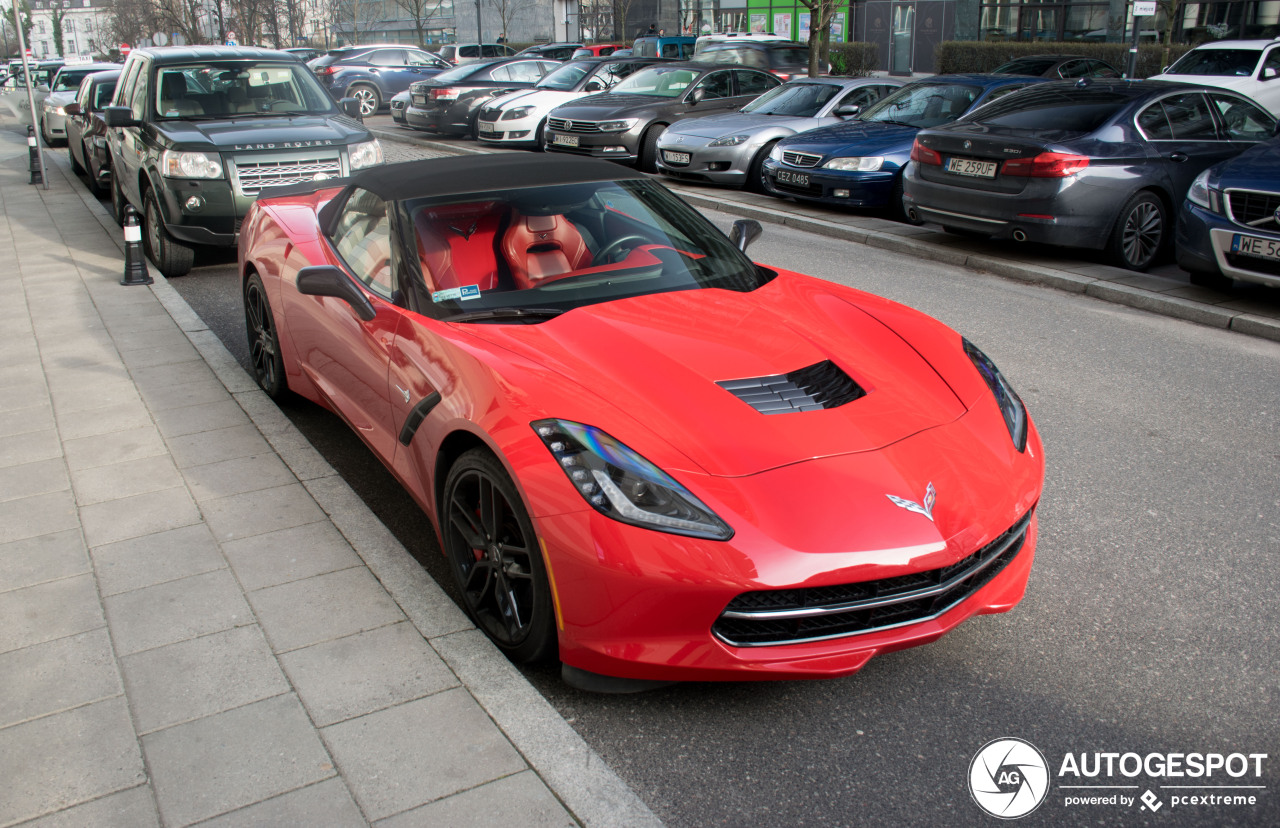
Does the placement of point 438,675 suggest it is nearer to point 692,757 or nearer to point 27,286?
point 692,757

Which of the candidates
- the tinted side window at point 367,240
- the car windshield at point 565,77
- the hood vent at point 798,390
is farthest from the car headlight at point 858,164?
the car windshield at point 565,77

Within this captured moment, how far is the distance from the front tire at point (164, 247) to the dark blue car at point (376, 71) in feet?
60.4

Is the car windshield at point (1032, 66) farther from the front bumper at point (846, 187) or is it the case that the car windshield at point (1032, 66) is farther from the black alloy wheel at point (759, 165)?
the front bumper at point (846, 187)

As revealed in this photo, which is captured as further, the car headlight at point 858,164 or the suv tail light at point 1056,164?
the car headlight at point 858,164

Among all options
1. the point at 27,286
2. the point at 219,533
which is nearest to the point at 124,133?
the point at 27,286

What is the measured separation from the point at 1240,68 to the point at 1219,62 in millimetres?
459

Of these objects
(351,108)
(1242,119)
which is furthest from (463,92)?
(1242,119)

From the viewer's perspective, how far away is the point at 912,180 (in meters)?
9.80

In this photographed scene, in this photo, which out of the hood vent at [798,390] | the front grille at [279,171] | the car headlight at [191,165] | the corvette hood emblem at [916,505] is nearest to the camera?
the corvette hood emblem at [916,505]

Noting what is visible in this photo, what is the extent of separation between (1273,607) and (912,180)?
7.04 meters

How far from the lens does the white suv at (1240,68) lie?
55.7 ft

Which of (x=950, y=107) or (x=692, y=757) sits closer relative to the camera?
(x=692, y=757)

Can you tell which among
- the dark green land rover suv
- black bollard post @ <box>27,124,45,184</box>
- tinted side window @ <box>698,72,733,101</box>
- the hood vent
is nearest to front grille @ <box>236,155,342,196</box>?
the dark green land rover suv

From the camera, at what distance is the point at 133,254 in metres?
8.19
